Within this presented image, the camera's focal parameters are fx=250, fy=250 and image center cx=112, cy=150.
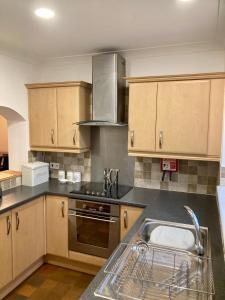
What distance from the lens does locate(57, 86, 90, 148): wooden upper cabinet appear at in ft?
9.21

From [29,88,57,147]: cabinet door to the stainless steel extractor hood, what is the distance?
40 centimetres

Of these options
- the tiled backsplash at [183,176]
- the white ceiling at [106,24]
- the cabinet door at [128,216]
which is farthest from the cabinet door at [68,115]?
the cabinet door at [128,216]

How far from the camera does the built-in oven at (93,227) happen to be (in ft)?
8.14

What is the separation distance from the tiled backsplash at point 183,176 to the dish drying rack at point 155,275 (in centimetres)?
127

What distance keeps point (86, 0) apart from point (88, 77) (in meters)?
1.47

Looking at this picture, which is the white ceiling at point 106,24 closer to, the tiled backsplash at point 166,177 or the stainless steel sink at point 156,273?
the tiled backsplash at point 166,177

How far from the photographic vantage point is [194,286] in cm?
124

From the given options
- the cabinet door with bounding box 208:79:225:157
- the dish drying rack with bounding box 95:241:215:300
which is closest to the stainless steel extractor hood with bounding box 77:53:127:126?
the cabinet door with bounding box 208:79:225:157

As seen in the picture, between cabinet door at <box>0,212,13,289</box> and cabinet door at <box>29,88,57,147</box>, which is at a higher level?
cabinet door at <box>29,88,57,147</box>

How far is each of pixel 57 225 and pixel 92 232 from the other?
41 centimetres

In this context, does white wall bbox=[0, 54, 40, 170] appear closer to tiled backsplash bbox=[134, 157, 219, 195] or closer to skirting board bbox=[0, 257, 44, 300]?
skirting board bbox=[0, 257, 44, 300]

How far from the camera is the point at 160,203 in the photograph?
2.36 metres

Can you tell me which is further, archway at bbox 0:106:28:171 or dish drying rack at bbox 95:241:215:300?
archway at bbox 0:106:28:171

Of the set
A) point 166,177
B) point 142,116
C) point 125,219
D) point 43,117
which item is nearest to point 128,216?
point 125,219
